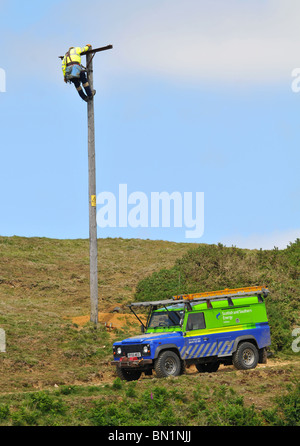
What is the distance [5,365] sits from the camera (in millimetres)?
21703

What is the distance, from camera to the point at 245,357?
20562 mm

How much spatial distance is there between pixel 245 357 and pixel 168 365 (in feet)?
10.1

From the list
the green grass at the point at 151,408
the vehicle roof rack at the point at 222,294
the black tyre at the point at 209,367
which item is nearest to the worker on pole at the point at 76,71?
the vehicle roof rack at the point at 222,294

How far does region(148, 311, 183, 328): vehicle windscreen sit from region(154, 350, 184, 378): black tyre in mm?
1081

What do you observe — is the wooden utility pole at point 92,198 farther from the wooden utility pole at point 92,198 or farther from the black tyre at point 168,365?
the black tyre at point 168,365

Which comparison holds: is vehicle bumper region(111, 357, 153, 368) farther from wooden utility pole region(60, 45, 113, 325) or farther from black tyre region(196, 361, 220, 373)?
wooden utility pole region(60, 45, 113, 325)

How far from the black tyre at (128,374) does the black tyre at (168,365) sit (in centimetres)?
142

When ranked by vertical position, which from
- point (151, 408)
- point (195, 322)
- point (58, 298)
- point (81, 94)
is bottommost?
point (151, 408)

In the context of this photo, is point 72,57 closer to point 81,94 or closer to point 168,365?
point 81,94

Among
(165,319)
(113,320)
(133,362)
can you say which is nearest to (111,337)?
(113,320)
